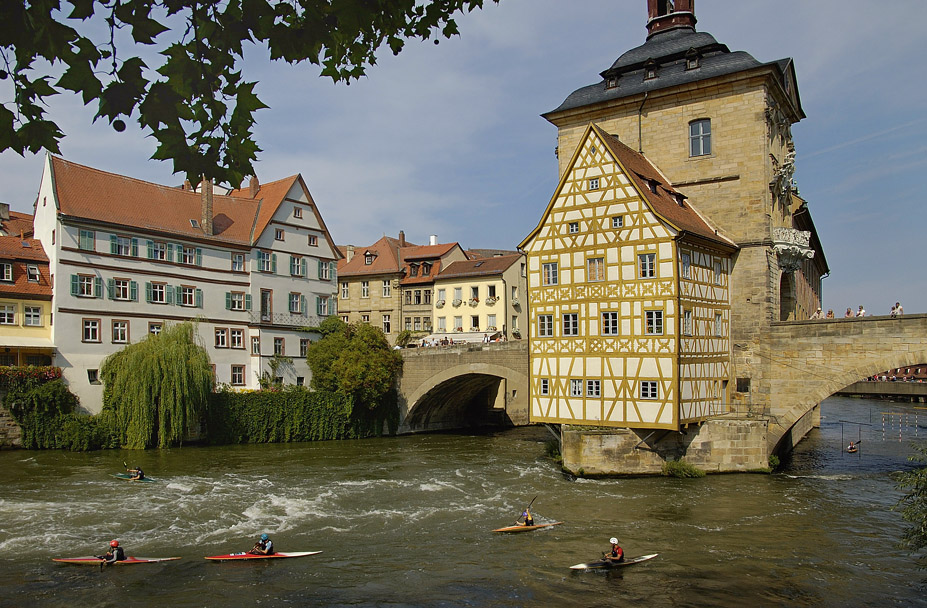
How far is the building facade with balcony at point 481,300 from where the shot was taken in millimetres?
49062

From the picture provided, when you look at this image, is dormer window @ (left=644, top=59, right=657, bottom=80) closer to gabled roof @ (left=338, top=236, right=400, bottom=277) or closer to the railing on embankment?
gabled roof @ (left=338, top=236, right=400, bottom=277)

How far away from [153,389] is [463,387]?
17.2m

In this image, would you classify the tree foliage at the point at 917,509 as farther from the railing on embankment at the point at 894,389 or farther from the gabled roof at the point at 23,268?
the railing on embankment at the point at 894,389

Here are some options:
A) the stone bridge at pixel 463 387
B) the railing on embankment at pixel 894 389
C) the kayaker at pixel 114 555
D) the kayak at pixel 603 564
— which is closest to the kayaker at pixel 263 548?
the kayaker at pixel 114 555

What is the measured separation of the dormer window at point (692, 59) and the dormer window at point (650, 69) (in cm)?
142

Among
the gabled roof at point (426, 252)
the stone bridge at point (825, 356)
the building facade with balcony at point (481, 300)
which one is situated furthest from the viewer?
the gabled roof at point (426, 252)

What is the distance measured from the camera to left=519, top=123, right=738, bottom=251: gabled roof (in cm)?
2483

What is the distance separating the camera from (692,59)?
28.5m

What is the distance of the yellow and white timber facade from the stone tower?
2.91 ft

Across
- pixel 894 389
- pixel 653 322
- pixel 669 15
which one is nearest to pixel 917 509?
pixel 653 322

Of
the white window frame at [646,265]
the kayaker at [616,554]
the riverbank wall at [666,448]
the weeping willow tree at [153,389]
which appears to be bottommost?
the kayaker at [616,554]

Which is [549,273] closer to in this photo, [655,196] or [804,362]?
[655,196]

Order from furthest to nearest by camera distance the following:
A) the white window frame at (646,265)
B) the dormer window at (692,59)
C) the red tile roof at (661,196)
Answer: the dormer window at (692,59) < the red tile roof at (661,196) < the white window frame at (646,265)

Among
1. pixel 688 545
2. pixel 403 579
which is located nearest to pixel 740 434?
pixel 688 545
